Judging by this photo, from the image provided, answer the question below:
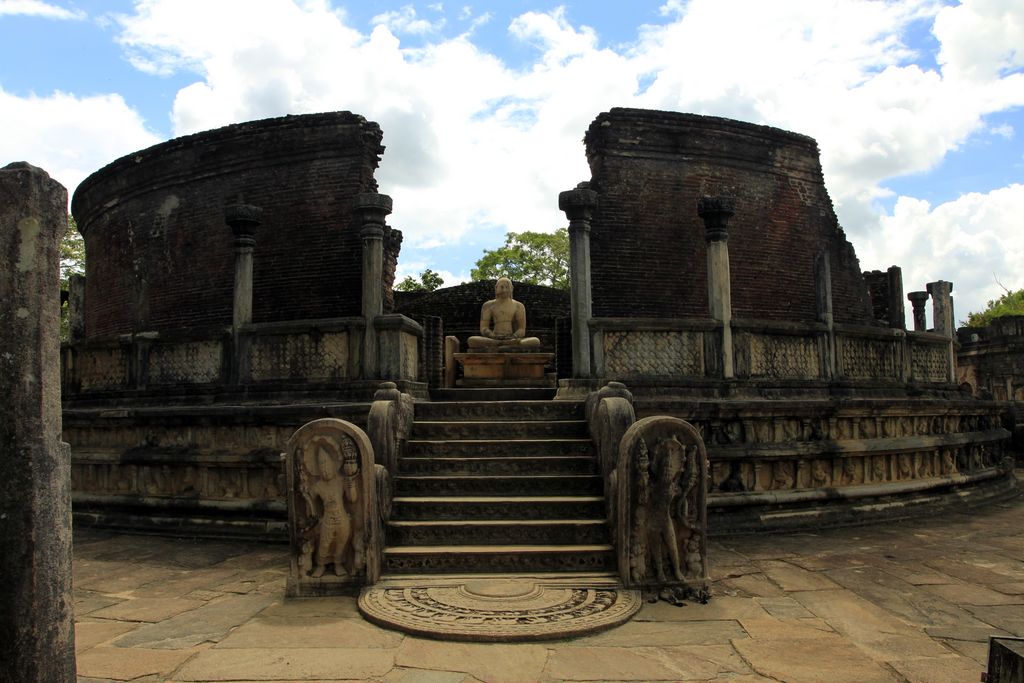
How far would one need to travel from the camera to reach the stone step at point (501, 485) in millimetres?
6172

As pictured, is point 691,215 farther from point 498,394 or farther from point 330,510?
point 330,510

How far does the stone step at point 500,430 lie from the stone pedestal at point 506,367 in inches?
160

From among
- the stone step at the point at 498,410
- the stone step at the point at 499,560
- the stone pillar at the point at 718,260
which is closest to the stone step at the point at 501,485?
the stone step at the point at 499,560

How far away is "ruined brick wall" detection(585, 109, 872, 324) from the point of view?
46.4 ft

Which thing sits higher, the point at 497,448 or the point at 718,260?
the point at 718,260

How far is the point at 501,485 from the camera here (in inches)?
246

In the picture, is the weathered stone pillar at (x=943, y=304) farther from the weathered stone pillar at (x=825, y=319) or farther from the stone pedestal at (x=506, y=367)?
the stone pedestal at (x=506, y=367)

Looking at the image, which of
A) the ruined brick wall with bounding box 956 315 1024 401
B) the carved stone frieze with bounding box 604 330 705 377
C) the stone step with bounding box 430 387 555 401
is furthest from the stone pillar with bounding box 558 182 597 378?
the ruined brick wall with bounding box 956 315 1024 401

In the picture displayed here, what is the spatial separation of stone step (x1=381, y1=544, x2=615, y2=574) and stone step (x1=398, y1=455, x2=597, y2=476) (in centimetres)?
106

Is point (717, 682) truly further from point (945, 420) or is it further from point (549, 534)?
point (945, 420)

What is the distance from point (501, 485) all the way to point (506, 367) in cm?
508

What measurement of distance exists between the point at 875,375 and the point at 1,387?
9563 mm

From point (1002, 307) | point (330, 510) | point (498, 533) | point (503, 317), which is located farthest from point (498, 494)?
point (1002, 307)

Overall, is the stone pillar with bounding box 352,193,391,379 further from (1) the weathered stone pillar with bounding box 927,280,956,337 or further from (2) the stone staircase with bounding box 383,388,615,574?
(1) the weathered stone pillar with bounding box 927,280,956,337
